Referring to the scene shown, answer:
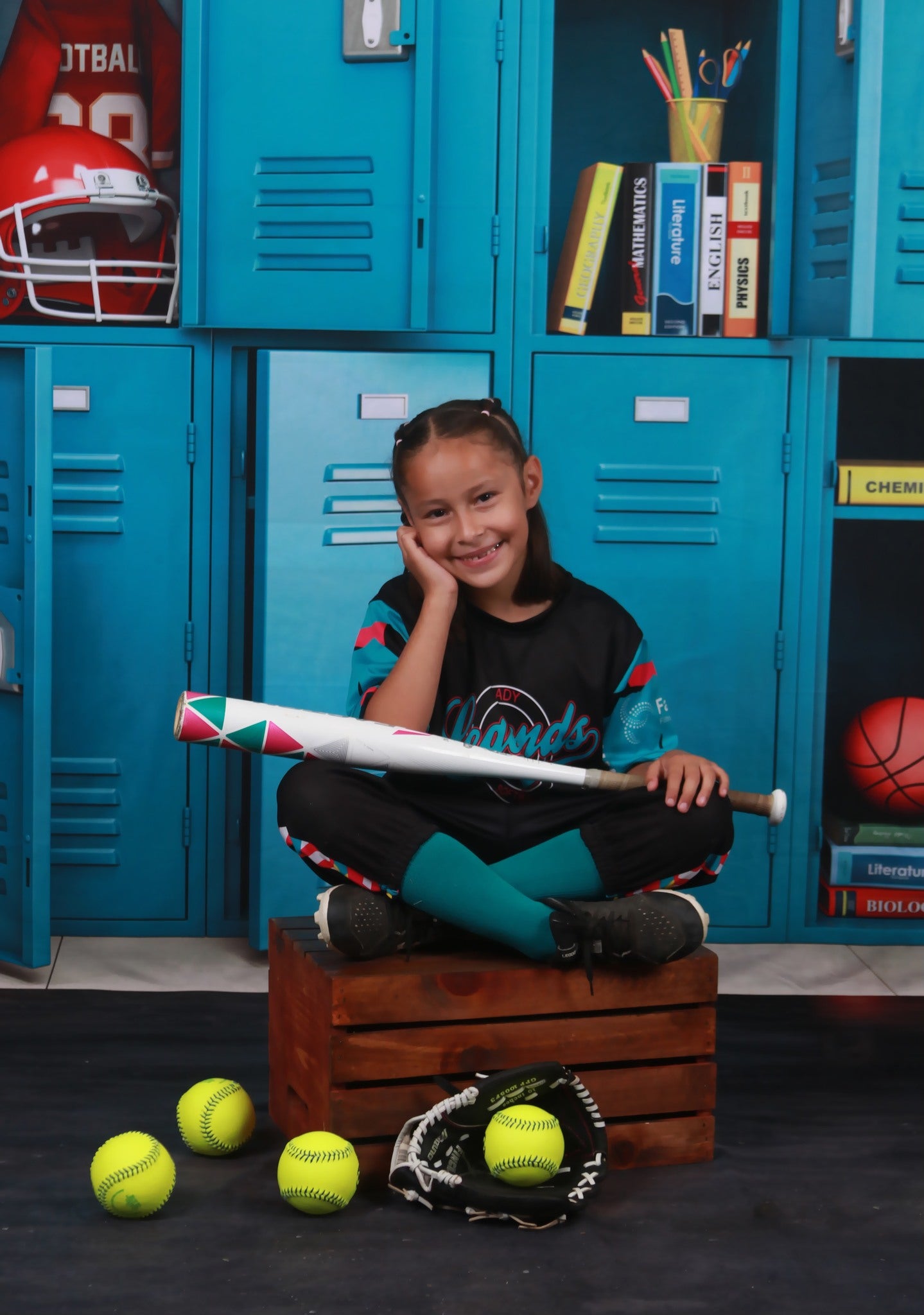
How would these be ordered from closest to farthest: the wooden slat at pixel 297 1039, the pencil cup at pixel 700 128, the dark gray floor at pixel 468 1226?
the dark gray floor at pixel 468 1226
the wooden slat at pixel 297 1039
the pencil cup at pixel 700 128

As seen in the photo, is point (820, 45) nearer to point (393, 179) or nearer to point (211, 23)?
point (393, 179)

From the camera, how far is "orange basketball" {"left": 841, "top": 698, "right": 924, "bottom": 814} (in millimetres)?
2627

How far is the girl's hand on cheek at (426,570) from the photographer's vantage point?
1805mm

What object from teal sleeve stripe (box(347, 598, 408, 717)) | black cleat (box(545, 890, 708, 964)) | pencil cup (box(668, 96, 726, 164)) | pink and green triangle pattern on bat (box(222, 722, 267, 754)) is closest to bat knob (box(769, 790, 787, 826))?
black cleat (box(545, 890, 708, 964))

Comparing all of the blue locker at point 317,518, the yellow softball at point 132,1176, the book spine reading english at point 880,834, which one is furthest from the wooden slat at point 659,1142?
the book spine reading english at point 880,834

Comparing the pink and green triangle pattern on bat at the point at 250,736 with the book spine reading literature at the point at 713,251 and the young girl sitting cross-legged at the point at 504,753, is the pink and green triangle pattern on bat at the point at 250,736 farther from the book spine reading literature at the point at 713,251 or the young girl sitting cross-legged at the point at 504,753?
the book spine reading literature at the point at 713,251

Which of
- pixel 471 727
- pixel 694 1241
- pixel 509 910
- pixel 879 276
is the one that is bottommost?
pixel 694 1241

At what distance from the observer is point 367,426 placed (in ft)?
8.05

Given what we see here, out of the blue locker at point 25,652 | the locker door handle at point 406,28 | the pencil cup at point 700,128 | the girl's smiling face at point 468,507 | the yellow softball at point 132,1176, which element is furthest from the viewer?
the pencil cup at point 700,128

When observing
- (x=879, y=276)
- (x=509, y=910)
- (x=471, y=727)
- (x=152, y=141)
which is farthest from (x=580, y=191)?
(x=509, y=910)

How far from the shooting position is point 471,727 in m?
1.84

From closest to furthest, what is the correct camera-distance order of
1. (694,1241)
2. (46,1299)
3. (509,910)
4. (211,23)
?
(46,1299)
(694,1241)
(509,910)
(211,23)

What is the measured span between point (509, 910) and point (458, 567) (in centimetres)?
45

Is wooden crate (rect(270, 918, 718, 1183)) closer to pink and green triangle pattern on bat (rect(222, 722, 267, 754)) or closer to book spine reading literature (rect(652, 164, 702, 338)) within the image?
pink and green triangle pattern on bat (rect(222, 722, 267, 754))
